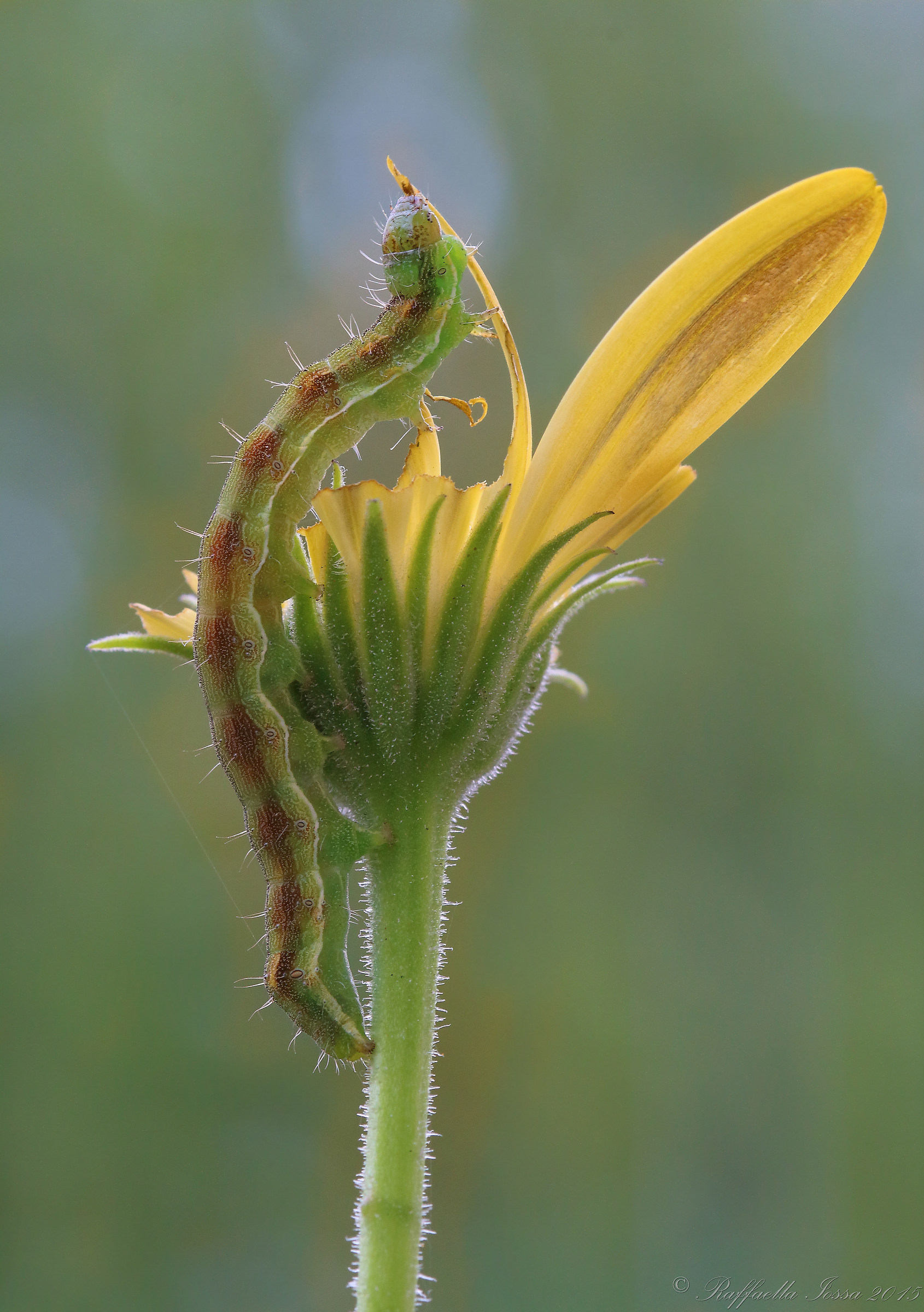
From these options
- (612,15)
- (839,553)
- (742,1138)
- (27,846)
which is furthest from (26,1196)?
(612,15)

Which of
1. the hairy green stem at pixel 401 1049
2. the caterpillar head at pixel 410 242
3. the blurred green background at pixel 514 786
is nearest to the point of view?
the hairy green stem at pixel 401 1049

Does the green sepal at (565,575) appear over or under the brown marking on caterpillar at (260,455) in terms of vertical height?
under

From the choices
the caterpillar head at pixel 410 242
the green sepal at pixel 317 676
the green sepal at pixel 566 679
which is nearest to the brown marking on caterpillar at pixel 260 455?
the green sepal at pixel 317 676

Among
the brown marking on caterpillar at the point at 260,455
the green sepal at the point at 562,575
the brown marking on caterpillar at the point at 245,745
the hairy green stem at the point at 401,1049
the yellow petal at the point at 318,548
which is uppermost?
the brown marking on caterpillar at the point at 260,455

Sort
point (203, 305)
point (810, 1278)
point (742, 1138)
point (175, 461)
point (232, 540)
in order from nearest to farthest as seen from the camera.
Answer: point (232, 540)
point (810, 1278)
point (742, 1138)
point (175, 461)
point (203, 305)

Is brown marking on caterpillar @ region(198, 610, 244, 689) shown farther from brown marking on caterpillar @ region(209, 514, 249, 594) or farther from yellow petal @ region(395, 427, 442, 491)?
yellow petal @ region(395, 427, 442, 491)

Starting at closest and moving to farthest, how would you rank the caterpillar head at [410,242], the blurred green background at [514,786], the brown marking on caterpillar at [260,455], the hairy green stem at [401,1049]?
1. the hairy green stem at [401,1049]
2. the brown marking on caterpillar at [260,455]
3. the caterpillar head at [410,242]
4. the blurred green background at [514,786]

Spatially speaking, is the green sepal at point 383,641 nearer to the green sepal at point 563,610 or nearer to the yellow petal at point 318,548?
the yellow petal at point 318,548

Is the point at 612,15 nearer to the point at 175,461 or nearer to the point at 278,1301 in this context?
the point at 175,461
